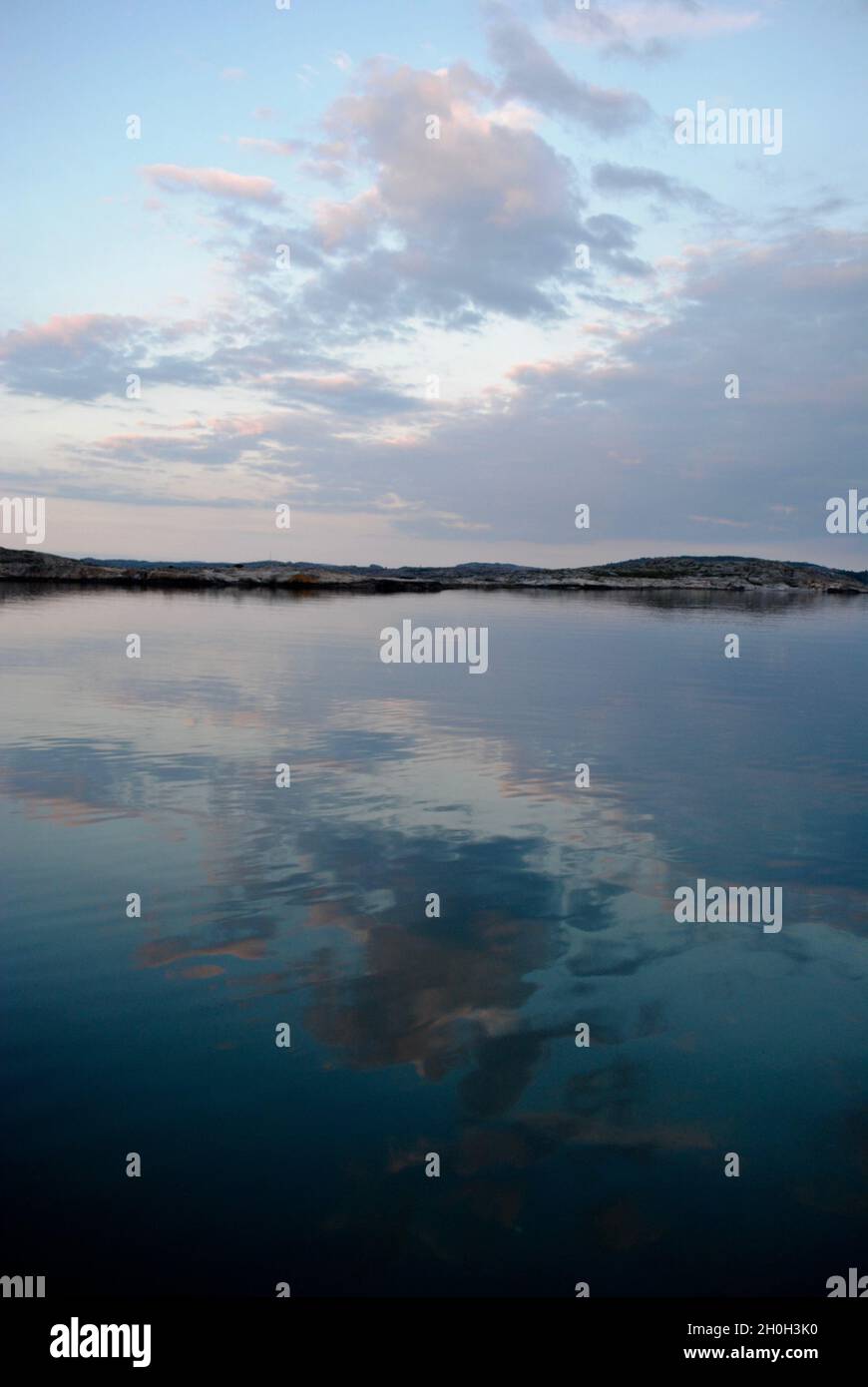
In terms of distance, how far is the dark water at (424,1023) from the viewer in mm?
6152

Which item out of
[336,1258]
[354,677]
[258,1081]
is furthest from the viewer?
[354,677]

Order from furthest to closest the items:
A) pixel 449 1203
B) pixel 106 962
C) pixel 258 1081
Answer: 1. pixel 106 962
2. pixel 258 1081
3. pixel 449 1203

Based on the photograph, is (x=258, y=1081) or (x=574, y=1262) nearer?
(x=574, y=1262)

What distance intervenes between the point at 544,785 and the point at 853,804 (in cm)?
597

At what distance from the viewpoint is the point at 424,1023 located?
8812mm

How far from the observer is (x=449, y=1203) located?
21.1ft

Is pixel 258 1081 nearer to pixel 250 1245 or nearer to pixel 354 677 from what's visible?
pixel 250 1245

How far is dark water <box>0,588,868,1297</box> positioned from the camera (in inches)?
242
